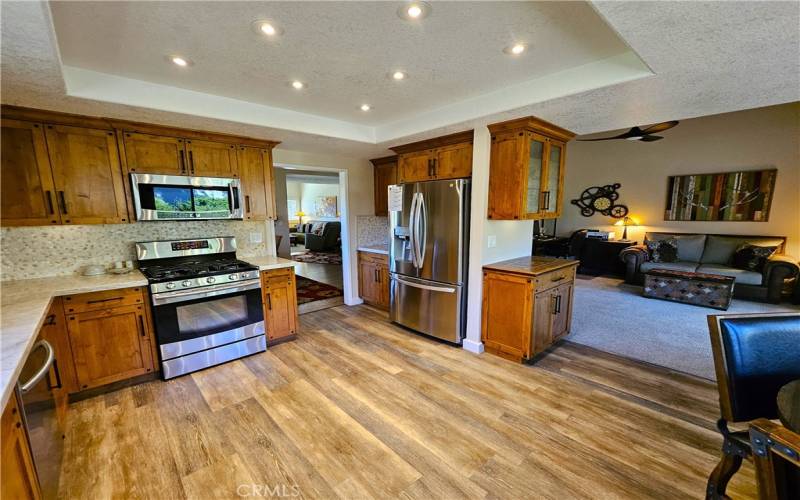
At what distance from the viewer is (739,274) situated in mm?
4883

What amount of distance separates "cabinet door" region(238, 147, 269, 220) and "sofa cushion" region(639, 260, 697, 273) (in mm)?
6290

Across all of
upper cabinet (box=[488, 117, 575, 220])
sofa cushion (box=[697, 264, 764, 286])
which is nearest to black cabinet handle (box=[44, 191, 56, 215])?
upper cabinet (box=[488, 117, 575, 220])

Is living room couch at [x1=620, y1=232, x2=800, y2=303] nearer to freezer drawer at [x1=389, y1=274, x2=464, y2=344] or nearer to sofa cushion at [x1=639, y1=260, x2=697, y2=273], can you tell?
sofa cushion at [x1=639, y1=260, x2=697, y2=273]

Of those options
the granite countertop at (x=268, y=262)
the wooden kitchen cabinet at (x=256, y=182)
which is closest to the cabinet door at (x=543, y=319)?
the granite countertop at (x=268, y=262)

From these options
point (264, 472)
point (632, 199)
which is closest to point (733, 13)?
point (264, 472)

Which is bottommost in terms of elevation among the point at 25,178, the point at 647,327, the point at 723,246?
the point at 647,327

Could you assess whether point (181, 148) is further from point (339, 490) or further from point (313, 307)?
point (339, 490)

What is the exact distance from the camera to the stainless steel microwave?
9.28ft

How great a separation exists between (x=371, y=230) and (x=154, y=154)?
2.90m

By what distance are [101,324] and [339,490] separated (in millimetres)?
2323

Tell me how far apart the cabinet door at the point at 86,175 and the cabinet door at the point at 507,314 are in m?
3.54

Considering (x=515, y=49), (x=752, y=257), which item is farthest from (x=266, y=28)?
(x=752, y=257)

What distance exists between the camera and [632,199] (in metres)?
6.80

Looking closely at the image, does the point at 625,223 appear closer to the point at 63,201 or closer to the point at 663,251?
the point at 663,251
